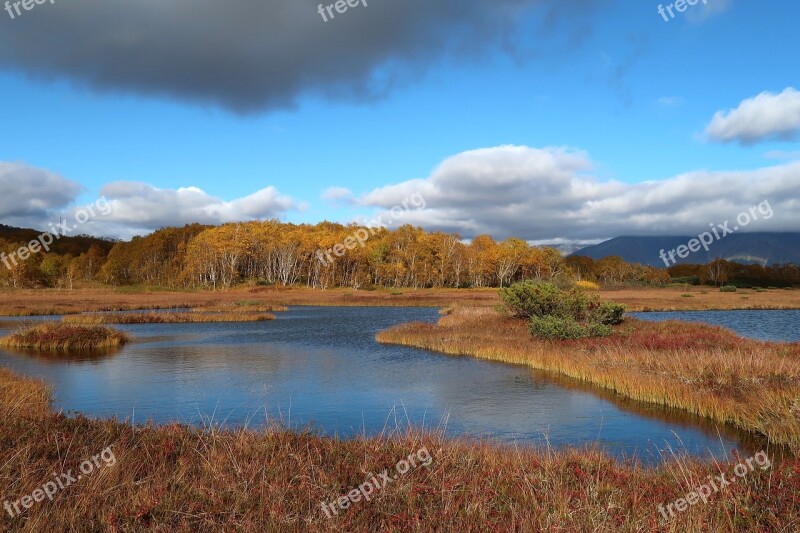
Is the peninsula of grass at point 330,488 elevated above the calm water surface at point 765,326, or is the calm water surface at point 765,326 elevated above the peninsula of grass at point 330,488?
the peninsula of grass at point 330,488

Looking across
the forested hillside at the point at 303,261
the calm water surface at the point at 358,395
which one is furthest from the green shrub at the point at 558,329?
the forested hillside at the point at 303,261

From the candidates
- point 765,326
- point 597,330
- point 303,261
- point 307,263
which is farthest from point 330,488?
point 307,263

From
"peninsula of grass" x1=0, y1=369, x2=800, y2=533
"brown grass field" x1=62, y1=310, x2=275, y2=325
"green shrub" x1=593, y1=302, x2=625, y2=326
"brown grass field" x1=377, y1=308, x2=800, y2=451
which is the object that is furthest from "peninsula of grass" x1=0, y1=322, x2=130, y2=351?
"green shrub" x1=593, y1=302, x2=625, y2=326

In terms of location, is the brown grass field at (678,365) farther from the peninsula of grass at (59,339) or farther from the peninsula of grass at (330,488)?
the peninsula of grass at (59,339)

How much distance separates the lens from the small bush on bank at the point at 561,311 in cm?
3272

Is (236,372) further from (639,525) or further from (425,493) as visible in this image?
(639,525)

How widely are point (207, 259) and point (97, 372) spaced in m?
107

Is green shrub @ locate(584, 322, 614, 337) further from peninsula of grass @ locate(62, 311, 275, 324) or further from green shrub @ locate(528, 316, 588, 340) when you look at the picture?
peninsula of grass @ locate(62, 311, 275, 324)

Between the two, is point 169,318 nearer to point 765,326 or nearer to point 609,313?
point 609,313

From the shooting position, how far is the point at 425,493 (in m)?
8.55

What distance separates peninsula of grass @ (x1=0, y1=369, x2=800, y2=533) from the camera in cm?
738

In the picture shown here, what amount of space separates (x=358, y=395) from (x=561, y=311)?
2040cm

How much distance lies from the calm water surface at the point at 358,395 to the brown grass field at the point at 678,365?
837 mm

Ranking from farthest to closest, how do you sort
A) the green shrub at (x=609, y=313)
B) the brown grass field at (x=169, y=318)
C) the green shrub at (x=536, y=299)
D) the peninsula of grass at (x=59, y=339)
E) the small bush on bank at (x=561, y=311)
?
1. the brown grass field at (x=169, y=318)
2. the green shrub at (x=536, y=299)
3. the green shrub at (x=609, y=313)
4. the peninsula of grass at (x=59, y=339)
5. the small bush on bank at (x=561, y=311)
